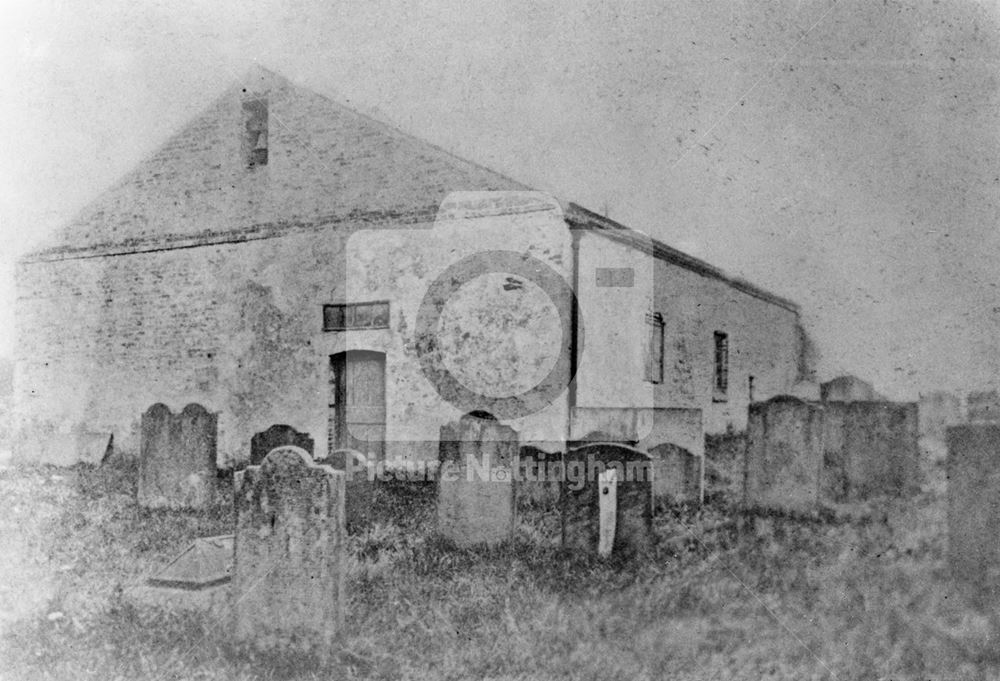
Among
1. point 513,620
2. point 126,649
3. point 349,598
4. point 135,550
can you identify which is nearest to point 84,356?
point 135,550

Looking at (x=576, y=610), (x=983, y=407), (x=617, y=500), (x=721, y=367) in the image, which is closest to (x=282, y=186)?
(x=617, y=500)

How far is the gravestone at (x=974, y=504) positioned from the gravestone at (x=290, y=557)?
4869 mm

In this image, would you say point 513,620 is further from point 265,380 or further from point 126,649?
point 265,380

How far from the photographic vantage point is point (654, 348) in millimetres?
9406

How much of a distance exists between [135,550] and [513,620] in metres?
3.69

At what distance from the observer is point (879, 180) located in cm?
691

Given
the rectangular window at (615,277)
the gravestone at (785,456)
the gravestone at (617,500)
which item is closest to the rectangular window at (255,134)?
the rectangular window at (615,277)

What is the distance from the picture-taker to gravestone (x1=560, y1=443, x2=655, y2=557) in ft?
20.9

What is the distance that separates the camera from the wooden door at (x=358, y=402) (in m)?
8.81

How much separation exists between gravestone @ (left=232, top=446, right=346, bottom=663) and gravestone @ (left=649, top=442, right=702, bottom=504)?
10.3 feet

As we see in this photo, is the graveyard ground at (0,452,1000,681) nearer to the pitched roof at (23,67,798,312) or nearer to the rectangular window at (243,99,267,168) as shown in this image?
the pitched roof at (23,67,798,312)

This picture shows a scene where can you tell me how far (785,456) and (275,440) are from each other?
17.8ft

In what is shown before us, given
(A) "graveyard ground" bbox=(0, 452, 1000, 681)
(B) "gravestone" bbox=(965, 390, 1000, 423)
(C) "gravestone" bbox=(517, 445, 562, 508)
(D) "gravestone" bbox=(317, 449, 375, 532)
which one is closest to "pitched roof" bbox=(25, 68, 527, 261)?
(D) "gravestone" bbox=(317, 449, 375, 532)

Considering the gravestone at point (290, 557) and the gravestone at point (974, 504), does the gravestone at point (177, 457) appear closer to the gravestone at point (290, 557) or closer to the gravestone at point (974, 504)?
Answer: the gravestone at point (290, 557)
